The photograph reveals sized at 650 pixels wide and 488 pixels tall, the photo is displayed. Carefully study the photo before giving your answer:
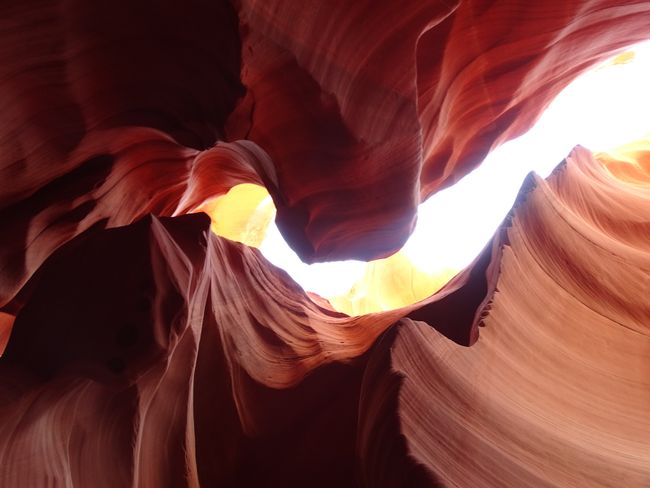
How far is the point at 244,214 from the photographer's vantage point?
7637 mm

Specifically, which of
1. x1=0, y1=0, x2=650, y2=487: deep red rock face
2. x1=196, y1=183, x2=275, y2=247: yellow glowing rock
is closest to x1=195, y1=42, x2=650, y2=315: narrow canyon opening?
x1=196, y1=183, x2=275, y2=247: yellow glowing rock

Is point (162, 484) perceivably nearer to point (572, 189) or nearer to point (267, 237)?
point (572, 189)

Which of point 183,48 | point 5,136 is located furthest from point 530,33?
point 5,136

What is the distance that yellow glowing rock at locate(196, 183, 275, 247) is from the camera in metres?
7.32

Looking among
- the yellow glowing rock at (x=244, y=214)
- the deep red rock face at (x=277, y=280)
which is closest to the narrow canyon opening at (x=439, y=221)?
the yellow glowing rock at (x=244, y=214)

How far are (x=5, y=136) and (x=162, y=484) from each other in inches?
57.6

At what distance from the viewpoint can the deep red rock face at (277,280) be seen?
2084 mm

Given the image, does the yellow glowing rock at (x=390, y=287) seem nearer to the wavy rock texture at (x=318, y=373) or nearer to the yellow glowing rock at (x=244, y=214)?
the yellow glowing rock at (x=244, y=214)

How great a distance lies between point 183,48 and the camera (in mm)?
2361

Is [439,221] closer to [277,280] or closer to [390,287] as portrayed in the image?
[390,287]

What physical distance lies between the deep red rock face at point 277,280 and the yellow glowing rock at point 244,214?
3.42 metres

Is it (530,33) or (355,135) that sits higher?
(530,33)

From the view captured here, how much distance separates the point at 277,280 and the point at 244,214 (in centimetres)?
380

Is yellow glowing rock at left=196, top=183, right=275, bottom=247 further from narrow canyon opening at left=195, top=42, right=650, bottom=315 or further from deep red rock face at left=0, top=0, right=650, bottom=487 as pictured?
deep red rock face at left=0, top=0, right=650, bottom=487
